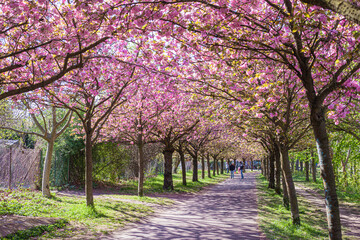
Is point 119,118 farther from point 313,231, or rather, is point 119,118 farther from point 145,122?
point 313,231

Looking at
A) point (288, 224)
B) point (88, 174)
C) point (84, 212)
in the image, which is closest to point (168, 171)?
point (88, 174)

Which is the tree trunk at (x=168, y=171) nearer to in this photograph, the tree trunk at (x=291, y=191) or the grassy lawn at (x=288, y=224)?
the grassy lawn at (x=288, y=224)

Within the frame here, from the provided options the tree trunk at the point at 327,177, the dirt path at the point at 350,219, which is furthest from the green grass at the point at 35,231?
the dirt path at the point at 350,219

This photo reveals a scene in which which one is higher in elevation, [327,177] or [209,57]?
[209,57]

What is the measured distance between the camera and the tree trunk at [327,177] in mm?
5066

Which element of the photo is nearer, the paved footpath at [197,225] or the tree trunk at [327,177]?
the tree trunk at [327,177]

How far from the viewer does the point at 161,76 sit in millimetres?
9242

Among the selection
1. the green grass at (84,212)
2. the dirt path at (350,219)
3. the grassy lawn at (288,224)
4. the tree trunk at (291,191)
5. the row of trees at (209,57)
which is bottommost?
the dirt path at (350,219)

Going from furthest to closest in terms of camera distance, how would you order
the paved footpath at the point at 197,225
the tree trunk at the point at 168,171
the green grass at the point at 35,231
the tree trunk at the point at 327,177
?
1. the tree trunk at the point at 168,171
2. the paved footpath at the point at 197,225
3. the green grass at the point at 35,231
4. the tree trunk at the point at 327,177

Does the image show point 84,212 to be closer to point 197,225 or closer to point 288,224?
point 197,225

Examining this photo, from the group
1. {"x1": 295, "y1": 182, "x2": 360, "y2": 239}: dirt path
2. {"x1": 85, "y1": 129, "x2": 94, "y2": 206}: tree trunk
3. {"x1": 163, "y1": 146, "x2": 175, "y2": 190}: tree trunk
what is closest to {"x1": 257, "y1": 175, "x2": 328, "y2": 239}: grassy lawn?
{"x1": 295, "y1": 182, "x2": 360, "y2": 239}: dirt path

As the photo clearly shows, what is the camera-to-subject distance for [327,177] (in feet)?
17.0

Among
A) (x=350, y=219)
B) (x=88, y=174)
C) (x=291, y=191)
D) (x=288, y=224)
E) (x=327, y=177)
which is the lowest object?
(x=350, y=219)

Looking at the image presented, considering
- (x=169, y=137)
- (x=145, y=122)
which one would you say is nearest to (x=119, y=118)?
(x=145, y=122)
